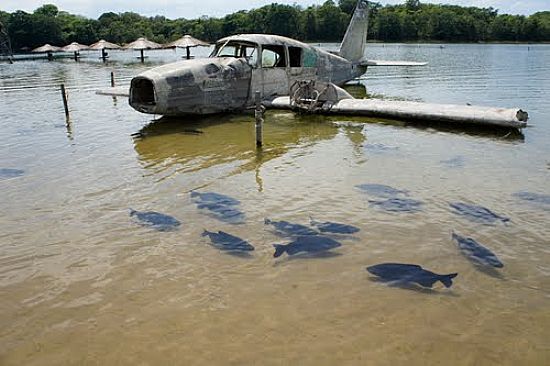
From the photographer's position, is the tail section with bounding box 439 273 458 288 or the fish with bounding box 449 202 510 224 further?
the fish with bounding box 449 202 510 224

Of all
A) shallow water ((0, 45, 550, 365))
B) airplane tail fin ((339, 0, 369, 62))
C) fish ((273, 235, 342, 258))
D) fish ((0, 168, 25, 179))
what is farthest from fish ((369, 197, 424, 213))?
airplane tail fin ((339, 0, 369, 62))

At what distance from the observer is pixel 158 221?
6844 millimetres

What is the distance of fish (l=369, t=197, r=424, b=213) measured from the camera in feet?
24.3

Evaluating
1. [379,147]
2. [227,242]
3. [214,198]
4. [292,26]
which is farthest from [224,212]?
[292,26]

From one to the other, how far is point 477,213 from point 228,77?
987 centimetres

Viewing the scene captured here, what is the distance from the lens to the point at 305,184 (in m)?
8.77

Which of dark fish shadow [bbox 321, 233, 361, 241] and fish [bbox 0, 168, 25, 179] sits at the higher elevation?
fish [bbox 0, 168, 25, 179]

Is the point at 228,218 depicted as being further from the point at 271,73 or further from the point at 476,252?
the point at 271,73

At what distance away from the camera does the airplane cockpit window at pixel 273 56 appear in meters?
16.0

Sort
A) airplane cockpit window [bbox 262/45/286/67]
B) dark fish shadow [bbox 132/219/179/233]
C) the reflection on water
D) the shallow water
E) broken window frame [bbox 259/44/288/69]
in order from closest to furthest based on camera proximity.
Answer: the shallow water
dark fish shadow [bbox 132/219/179/233]
the reflection on water
airplane cockpit window [bbox 262/45/286/67]
broken window frame [bbox 259/44/288/69]

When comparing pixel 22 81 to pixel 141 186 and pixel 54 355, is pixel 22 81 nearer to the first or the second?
pixel 141 186

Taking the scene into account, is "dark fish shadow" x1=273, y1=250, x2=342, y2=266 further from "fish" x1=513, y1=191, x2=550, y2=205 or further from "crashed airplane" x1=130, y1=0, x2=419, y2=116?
"crashed airplane" x1=130, y1=0, x2=419, y2=116

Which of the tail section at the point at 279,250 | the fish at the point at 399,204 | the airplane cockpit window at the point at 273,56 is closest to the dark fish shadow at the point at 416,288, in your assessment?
the tail section at the point at 279,250

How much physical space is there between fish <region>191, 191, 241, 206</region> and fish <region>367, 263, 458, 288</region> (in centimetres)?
322
